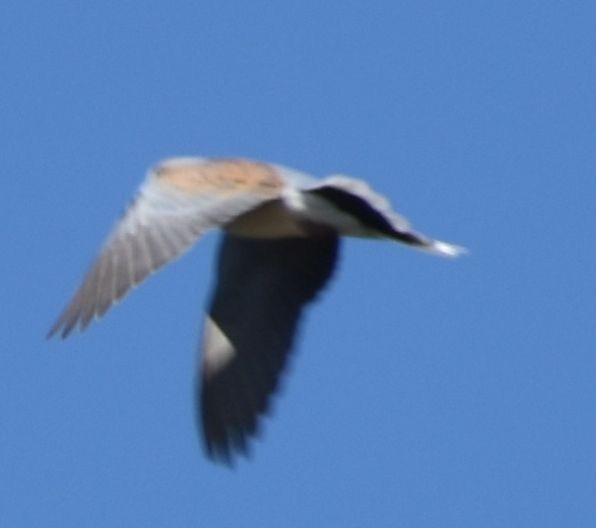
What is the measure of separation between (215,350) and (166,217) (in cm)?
179

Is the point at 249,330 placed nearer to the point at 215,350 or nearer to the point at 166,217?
the point at 215,350

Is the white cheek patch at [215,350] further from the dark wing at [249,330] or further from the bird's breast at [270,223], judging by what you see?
the bird's breast at [270,223]

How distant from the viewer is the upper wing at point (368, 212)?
14734 mm

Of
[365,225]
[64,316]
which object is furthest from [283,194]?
[64,316]

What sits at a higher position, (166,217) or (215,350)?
(166,217)

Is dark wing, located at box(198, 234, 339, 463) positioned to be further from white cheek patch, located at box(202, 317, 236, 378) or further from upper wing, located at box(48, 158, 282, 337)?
upper wing, located at box(48, 158, 282, 337)

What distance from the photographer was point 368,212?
14.8m

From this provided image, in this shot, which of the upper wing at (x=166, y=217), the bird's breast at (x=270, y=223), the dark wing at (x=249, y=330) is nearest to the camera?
the upper wing at (x=166, y=217)

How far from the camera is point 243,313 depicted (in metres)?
16.1

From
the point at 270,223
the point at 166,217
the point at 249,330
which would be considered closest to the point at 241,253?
the point at 249,330

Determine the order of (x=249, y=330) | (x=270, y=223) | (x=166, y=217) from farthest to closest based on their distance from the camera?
(x=249, y=330) < (x=270, y=223) < (x=166, y=217)

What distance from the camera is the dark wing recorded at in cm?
1599

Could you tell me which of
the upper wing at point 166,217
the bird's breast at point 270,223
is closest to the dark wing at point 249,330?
the bird's breast at point 270,223

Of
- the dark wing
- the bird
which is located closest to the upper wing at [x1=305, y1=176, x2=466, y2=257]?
the bird
